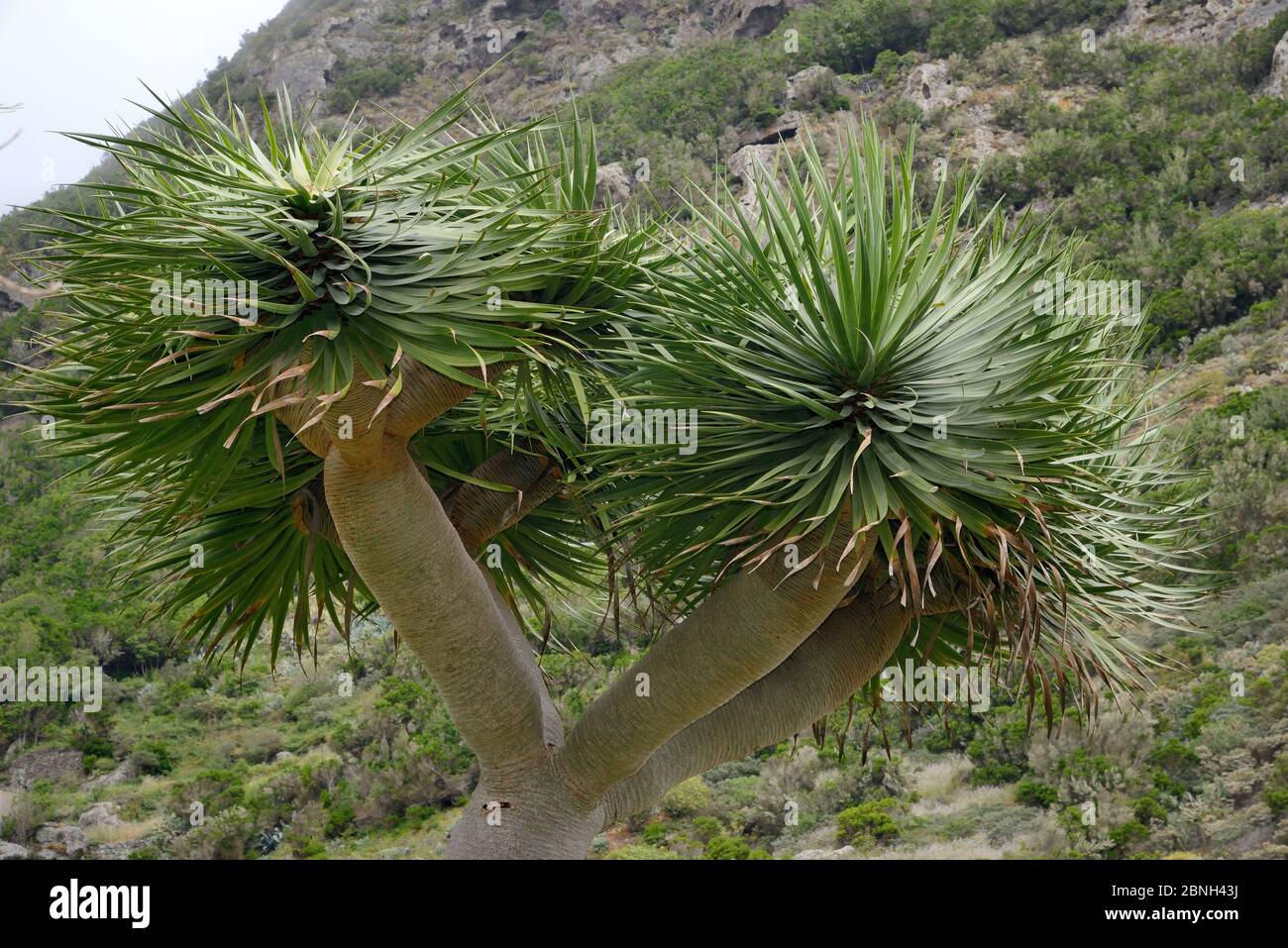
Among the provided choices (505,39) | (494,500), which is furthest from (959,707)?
(505,39)

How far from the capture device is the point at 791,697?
15.1 ft

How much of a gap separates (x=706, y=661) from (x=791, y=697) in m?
0.61

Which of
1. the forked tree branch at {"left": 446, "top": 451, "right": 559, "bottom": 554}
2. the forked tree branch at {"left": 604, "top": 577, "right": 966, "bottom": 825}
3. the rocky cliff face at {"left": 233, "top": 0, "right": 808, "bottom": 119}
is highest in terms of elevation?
the rocky cliff face at {"left": 233, "top": 0, "right": 808, "bottom": 119}

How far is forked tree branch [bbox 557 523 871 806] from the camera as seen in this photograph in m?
4.00

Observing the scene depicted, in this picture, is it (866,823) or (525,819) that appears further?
(866,823)

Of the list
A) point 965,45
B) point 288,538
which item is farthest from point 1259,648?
point 965,45

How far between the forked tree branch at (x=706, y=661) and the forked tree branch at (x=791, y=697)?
0.76 feet

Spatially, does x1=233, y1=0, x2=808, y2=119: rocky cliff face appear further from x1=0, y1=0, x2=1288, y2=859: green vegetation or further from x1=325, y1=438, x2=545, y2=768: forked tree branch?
x1=325, y1=438, x2=545, y2=768: forked tree branch

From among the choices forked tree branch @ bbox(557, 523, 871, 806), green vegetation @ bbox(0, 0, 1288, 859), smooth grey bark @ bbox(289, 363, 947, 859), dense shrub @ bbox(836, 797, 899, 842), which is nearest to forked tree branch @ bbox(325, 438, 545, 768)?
smooth grey bark @ bbox(289, 363, 947, 859)

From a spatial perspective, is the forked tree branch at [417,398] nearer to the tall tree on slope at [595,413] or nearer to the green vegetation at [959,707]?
the tall tree on slope at [595,413]

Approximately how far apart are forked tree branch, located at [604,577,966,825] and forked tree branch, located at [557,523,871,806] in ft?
0.76

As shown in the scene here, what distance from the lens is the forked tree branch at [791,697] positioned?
454 cm

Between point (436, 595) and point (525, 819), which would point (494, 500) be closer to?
point (436, 595)

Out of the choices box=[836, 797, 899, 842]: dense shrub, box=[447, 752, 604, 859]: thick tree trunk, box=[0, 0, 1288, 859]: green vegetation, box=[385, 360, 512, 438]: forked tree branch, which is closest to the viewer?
box=[385, 360, 512, 438]: forked tree branch
